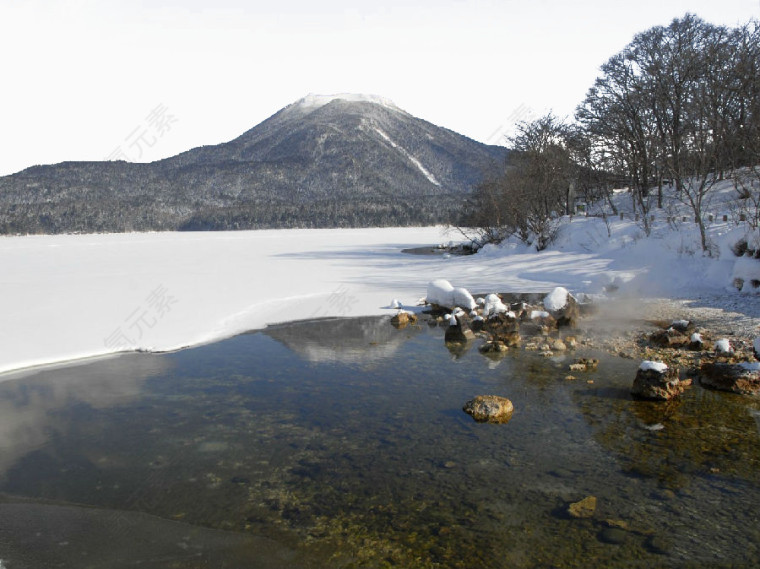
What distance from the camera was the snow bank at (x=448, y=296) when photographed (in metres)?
14.7

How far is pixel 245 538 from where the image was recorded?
4.45 m

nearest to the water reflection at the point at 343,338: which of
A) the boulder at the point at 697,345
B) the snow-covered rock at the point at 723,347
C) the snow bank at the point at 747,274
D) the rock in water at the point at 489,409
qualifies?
the rock in water at the point at 489,409

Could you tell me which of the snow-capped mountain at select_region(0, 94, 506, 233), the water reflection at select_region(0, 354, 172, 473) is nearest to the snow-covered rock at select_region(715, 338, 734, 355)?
the water reflection at select_region(0, 354, 172, 473)

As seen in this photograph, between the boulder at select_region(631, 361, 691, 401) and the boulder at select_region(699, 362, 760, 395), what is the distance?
2.20 ft

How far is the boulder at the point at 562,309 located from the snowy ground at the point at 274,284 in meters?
3.74

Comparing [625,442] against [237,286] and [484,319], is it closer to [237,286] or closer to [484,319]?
[484,319]

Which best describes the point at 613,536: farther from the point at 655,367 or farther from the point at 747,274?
the point at 747,274

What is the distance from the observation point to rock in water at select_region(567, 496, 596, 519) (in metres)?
4.70

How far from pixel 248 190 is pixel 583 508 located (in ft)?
484

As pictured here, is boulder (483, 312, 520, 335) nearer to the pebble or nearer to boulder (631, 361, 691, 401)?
boulder (631, 361, 691, 401)

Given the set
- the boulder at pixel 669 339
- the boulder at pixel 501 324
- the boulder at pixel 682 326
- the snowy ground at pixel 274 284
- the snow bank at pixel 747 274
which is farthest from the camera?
the snow bank at pixel 747 274

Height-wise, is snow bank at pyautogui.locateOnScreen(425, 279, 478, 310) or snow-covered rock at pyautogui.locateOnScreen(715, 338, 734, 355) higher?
snow bank at pyautogui.locateOnScreen(425, 279, 478, 310)

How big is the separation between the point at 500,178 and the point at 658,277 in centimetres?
1577

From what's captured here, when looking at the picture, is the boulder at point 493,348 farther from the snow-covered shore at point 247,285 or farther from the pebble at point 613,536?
the pebble at point 613,536
